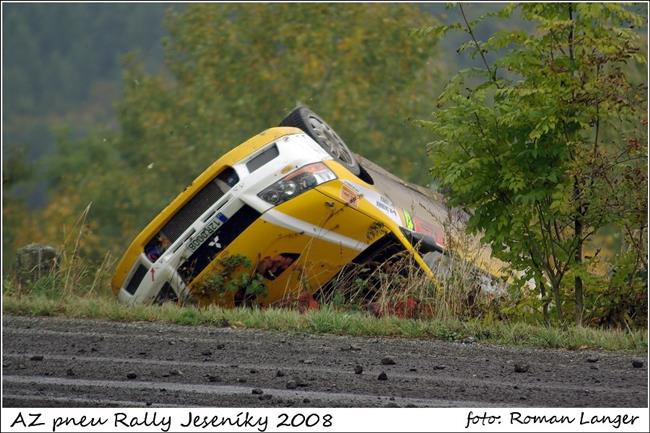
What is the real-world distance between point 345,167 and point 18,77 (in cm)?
13816

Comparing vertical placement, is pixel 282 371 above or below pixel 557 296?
below

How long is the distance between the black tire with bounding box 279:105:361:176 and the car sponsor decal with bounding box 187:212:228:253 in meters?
1.35

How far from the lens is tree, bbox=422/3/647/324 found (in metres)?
9.33

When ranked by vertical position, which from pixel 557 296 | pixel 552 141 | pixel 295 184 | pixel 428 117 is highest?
pixel 428 117

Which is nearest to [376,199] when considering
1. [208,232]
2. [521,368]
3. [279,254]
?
[279,254]

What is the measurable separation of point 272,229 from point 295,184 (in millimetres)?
436

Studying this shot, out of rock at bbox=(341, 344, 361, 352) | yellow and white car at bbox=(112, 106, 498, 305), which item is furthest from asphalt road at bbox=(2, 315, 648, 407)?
yellow and white car at bbox=(112, 106, 498, 305)

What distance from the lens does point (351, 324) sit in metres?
8.53

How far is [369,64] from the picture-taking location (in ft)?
112

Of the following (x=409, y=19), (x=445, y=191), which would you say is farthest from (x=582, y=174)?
(x=409, y=19)

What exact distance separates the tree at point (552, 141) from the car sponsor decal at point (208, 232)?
6.20 ft

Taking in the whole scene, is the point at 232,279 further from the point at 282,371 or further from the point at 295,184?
the point at 282,371

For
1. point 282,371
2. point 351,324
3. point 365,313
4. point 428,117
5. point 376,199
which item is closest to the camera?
point 282,371

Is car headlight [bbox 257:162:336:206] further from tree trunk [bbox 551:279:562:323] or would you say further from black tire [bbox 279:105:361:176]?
tree trunk [bbox 551:279:562:323]
